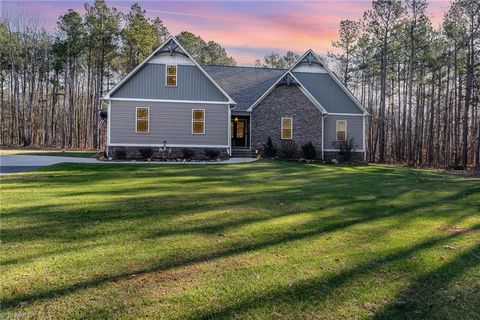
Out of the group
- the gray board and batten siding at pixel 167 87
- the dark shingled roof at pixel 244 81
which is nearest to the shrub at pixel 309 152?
the dark shingled roof at pixel 244 81

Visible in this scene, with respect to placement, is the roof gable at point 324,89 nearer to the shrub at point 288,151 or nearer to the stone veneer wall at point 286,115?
the stone veneer wall at point 286,115

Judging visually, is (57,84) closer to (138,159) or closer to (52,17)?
(52,17)

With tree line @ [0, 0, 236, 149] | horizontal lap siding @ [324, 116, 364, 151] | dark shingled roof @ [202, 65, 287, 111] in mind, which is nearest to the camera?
dark shingled roof @ [202, 65, 287, 111]

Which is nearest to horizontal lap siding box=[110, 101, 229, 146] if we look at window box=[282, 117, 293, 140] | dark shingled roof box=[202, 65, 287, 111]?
dark shingled roof box=[202, 65, 287, 111]

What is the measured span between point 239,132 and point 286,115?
2.95 metres

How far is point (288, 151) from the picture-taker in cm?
2070

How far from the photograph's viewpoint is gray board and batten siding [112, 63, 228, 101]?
62.5 feet

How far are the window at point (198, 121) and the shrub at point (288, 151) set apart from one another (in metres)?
4.61

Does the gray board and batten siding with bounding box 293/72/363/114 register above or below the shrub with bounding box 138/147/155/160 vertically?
above

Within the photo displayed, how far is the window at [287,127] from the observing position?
21.9 meters

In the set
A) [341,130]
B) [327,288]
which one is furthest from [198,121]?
[327,288]

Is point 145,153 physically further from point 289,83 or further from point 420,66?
point 420,66

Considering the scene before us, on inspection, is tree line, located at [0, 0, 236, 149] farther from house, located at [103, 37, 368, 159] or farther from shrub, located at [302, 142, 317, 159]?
shrub, located at [302, 142, 317, 159]

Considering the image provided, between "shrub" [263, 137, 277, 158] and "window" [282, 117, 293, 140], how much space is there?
108 centimetres
